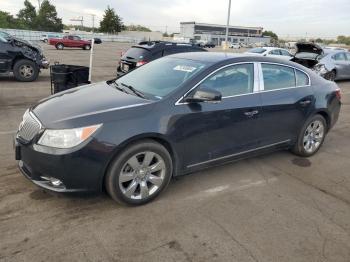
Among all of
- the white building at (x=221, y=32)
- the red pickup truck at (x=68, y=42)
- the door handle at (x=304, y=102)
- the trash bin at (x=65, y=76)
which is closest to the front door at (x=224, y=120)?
the door handle at (x=304, y=102)

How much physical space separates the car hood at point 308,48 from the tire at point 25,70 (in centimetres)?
1117

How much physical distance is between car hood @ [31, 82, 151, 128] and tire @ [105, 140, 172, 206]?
0.45 metres

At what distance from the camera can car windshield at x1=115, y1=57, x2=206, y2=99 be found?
3.85 m

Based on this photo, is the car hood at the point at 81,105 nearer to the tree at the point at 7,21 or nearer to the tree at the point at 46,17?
the tree at the point at 7,21

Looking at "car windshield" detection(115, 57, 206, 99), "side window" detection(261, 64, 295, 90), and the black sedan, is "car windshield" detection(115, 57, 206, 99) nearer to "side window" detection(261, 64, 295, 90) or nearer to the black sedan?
the black sedan

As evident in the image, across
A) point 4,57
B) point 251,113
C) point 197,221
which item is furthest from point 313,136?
point 4,57

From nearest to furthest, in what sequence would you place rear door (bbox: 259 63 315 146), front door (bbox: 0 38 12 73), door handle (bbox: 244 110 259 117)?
A: door handle (bbox: 244 110 259 117), rear door (bbox: 259 63 315 146), front door (bbox: 0 38 12 73)

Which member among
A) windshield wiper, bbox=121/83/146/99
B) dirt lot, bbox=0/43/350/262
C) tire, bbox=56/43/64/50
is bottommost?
dirt lot, bbox=0/43/350/262

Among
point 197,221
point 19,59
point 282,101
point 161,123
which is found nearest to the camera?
point 197,221

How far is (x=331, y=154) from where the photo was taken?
218 inches

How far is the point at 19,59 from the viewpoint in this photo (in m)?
11.0

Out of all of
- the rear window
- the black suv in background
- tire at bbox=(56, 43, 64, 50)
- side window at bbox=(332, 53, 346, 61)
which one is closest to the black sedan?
the black suv in background

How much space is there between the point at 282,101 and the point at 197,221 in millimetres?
2189

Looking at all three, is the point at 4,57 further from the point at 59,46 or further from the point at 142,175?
the point at 59,46
